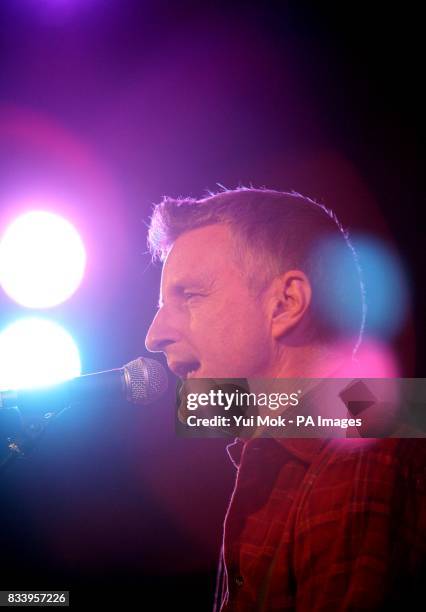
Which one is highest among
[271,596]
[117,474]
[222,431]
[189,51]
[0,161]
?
[189,51]

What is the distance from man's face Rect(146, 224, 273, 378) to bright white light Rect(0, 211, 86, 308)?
2.94 feet

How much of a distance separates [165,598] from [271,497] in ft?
3.83

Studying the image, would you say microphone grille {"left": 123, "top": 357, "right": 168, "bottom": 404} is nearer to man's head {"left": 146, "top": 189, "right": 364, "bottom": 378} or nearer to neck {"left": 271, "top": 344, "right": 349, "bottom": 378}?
man's head {"left": 146, "top": 189, "right": 364, "bottom": 378}

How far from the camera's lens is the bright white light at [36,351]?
273 cm

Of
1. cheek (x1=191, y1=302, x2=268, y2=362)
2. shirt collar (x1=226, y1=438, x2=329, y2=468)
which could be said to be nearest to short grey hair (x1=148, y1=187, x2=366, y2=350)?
cheek (x1=191, y1=302, x2=268, y2=362)

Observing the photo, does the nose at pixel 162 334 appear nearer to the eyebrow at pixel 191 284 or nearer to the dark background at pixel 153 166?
the eyebrow at pixel 191 284

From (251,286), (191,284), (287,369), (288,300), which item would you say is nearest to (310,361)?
(287,369)

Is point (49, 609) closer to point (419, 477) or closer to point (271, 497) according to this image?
point (271, 497)

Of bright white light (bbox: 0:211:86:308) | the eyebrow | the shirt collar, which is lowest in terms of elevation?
the shirt collar

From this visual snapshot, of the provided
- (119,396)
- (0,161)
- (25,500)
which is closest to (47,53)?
(0,161)

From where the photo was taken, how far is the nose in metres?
2.13

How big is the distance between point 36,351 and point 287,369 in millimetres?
1507

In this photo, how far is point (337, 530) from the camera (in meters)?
1.39

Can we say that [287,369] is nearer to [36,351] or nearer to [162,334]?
[162,334]
